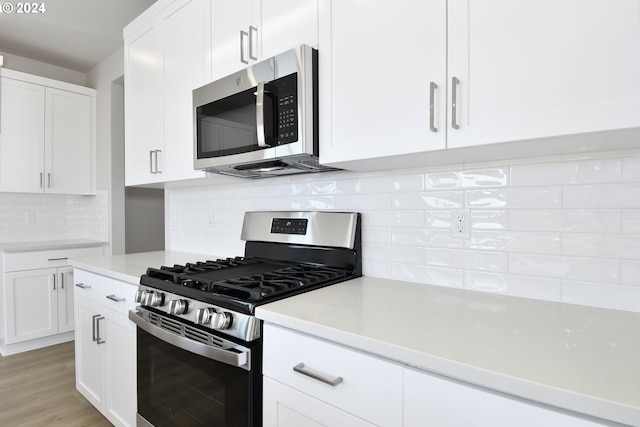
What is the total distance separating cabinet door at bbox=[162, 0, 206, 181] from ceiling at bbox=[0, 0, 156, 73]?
1.09 m

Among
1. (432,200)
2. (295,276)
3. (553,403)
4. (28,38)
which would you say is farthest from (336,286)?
(28,38)

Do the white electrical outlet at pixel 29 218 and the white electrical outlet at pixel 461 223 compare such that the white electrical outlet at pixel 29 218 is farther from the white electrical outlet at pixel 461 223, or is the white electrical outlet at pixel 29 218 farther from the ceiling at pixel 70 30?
the white electrical outlet at pixel 461 223

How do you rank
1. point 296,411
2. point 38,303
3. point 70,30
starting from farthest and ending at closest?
1. point 38,303
2. point 70,30
3. point 296,411

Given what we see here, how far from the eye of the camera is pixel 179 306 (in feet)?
4.36

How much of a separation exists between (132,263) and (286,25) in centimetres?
158

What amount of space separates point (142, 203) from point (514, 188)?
3.75m

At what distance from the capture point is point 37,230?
144 inches

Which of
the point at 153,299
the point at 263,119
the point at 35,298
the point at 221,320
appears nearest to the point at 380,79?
the point at 263,119

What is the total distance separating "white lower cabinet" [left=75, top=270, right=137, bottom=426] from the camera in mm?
1713

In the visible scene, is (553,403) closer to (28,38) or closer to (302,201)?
(302,201)

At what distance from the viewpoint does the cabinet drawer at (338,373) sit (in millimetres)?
810

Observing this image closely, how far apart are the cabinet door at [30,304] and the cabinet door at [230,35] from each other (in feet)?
9.02

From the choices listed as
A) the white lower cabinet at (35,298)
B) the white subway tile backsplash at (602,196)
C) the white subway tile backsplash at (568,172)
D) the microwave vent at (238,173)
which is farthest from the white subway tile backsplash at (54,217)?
the white subway tile backsplash at (602,196)

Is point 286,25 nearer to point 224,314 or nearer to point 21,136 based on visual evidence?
point 224,314
